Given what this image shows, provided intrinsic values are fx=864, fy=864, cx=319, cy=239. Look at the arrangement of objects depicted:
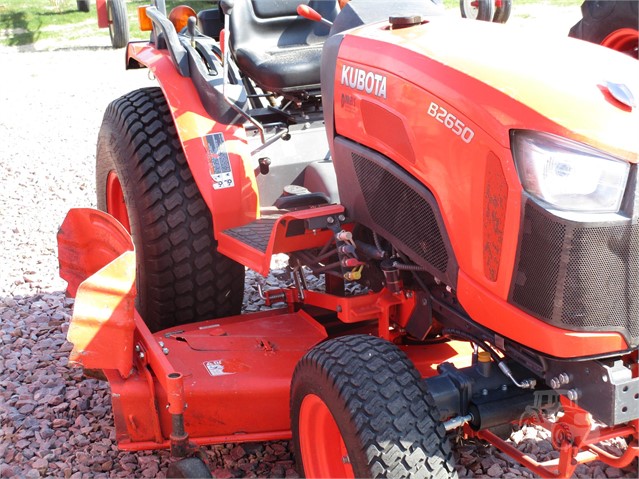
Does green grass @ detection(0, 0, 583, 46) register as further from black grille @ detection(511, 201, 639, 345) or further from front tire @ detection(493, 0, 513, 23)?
black grille @ detection(511, 201, 639, 345)

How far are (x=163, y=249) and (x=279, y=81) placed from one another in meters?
0.87

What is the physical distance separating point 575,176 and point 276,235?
3.86 feet

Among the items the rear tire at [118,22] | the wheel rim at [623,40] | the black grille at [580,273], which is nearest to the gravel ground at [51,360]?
the black grille at [580,273]

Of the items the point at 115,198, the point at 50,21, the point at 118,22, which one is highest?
the point at 115,198

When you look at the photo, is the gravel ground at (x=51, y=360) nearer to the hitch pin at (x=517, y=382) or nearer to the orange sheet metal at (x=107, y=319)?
the orange sheet metal at (x=107, y=319)

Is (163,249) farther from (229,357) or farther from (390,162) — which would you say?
(390,162)

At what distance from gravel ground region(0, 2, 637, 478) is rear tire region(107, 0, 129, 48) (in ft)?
10.8

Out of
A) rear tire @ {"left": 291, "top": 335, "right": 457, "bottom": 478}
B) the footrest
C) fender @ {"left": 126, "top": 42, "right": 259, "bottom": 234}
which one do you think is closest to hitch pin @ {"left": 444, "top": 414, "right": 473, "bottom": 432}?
rear tire @ {"left": 291, "top": 335, "right": 457, "bottom": 478}

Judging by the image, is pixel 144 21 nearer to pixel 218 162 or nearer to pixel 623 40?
pixel 218 162

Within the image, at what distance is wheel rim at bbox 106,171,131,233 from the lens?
3.84 m

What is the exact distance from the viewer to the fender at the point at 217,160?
10.5ft

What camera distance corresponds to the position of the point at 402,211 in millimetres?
2484

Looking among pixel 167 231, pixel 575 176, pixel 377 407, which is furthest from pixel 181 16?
pixel 575 176

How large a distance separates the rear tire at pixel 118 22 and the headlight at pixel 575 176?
1059 cm
